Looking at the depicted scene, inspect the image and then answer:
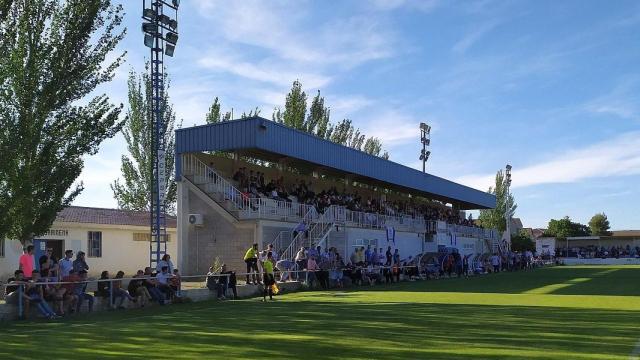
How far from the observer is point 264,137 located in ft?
103

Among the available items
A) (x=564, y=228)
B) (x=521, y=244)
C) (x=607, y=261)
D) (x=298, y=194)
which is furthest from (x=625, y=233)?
(x=298, y=194)

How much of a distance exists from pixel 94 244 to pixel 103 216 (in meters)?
2.98

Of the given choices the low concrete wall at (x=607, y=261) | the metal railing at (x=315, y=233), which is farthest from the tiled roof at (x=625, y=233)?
the metal railing at (x=315, y=233)

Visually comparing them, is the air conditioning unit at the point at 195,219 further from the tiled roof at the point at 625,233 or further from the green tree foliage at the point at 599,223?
the green tree foliage at the point at 599,223

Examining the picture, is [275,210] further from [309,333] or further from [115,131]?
[309,333]

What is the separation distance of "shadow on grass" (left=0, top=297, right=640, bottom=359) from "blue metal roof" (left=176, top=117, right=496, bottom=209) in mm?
14669

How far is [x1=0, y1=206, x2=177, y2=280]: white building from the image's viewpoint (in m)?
32.0

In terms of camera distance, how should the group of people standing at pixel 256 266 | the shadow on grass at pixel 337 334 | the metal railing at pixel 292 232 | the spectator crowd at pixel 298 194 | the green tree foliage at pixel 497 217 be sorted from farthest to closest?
the green tree foliage at pixel 497 217 → the spectator crowd at pixel 298 194 → the metal railing at pixel 292 232 → the group of people standing at pixel 256 266 → the shadow on grass at pixel 337 334

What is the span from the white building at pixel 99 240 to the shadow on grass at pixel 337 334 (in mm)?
16867

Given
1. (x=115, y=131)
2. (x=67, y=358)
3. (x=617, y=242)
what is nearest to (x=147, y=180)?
(x=115, y=131)

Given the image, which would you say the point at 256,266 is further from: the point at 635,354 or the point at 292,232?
the point at 635,354

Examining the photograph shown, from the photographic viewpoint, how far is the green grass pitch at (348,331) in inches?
384

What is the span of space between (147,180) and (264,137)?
65.5 ft

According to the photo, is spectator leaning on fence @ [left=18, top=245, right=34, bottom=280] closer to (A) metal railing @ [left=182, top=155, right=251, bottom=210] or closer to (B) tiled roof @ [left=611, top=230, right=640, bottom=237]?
(A) metal railing @ [left=182, top=155, right=251, bottom=210]
